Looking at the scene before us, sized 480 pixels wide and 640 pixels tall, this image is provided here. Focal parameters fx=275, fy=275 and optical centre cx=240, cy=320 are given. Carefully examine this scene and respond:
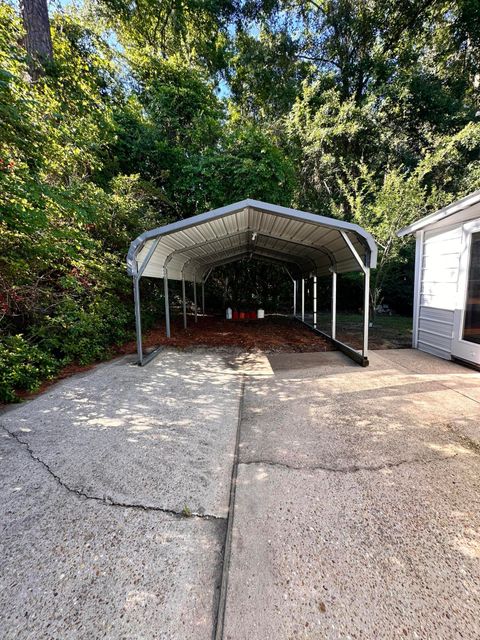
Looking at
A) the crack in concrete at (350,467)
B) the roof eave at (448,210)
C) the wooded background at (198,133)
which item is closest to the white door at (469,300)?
the roof eave at (448,210)

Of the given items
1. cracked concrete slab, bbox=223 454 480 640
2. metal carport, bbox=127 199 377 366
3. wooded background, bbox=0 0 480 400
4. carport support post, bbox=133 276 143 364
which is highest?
wooded background, bbox=0 0 480 400

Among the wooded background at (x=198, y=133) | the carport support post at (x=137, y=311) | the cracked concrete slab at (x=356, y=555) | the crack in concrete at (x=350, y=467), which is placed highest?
the wooded background at (x=198, y=133)

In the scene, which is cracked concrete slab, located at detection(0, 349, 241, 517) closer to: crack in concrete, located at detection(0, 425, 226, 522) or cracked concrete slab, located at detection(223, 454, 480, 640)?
crack in concrete, located at detection(0, 425, 226, 522)

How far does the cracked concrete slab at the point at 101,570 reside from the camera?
1099 mm

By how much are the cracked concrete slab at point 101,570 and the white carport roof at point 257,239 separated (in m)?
3.33

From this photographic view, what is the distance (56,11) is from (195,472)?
1254 centimetres

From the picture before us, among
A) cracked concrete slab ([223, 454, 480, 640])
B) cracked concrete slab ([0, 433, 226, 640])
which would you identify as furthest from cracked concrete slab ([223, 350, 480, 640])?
cracked concrete slab ([0, 433, 226, 640])

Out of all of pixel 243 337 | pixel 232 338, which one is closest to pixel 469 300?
pixel 243 337

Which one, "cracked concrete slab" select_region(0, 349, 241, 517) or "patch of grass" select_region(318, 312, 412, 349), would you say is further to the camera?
"patch of grass" select_region(318, 312, 412, 349)

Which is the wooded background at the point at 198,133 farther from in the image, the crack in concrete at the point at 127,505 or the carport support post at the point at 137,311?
the crack in concrete at the point at 127,505

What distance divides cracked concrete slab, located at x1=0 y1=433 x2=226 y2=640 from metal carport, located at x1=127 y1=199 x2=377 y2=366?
308cm

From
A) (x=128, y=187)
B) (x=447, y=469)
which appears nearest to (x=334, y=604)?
(x=447, y=469)

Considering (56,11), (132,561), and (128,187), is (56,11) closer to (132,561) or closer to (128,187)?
(128,187)

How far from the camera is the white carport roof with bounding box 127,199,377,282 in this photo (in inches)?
158
